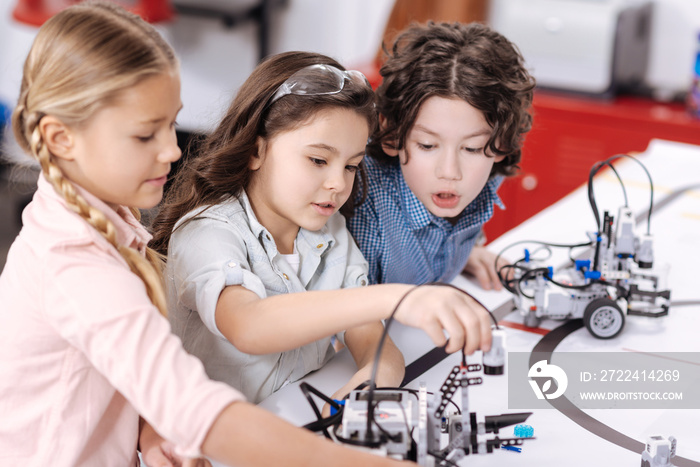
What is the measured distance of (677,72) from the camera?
2.66m

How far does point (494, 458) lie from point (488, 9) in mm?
2110

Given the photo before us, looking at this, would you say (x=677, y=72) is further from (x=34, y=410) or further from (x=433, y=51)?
(x=34, y=410)

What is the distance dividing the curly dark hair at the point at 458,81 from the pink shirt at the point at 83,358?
511 mm

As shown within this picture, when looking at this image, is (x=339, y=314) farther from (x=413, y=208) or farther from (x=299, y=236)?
(x=413, y=208)

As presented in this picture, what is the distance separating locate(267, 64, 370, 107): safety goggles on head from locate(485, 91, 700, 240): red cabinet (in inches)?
60.0

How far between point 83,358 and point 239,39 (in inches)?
104

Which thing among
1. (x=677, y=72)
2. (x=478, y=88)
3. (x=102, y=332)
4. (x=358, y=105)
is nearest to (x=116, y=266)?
(x=102, y=332)

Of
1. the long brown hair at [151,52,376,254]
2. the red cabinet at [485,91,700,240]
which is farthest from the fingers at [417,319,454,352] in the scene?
the red cabinet at [485,91,700,240]

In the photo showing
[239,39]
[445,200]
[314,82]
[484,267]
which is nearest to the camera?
[314,82]

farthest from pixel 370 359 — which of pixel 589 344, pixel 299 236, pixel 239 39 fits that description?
pixel 239 39

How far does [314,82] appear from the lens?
3.18 feet

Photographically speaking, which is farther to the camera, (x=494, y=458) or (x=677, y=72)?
(x=677, y=72)

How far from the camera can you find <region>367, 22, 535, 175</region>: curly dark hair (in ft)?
3.75
